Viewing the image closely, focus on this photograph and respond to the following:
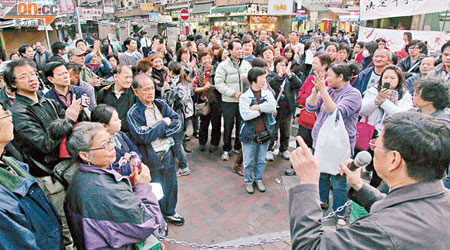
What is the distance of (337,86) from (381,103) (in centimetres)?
59

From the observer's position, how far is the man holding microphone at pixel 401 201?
1095 millimetres

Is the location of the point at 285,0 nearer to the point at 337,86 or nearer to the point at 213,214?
the point at 337,86

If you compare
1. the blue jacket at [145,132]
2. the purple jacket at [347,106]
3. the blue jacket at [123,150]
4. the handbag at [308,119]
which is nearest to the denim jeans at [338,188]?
the purple jacket at [347,106]

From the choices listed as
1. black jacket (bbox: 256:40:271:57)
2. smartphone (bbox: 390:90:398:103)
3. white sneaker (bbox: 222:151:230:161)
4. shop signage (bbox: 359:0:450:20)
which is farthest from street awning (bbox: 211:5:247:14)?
smartphone (bbox: 390:90:398:103)

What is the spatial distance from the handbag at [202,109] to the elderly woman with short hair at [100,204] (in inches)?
127

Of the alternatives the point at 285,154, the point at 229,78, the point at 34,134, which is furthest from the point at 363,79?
the point at 34,134

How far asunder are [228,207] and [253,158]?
79 cm

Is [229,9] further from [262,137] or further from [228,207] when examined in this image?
[228,207]

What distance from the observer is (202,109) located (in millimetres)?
5113

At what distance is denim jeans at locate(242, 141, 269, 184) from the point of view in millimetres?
3867

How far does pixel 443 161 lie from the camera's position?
1.21 metres

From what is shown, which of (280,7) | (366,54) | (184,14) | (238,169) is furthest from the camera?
(280,7)

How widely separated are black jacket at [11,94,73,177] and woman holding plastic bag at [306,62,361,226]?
2710mm

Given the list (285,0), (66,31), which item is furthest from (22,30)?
(285,0)
